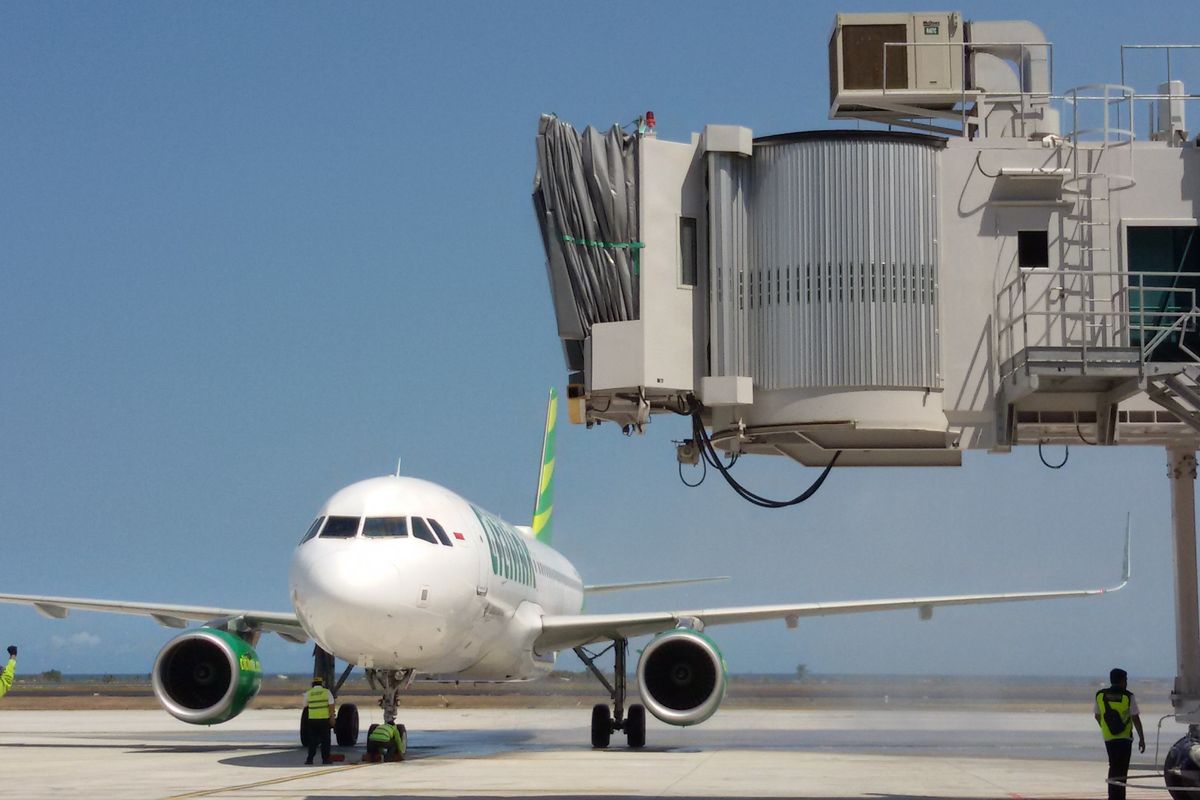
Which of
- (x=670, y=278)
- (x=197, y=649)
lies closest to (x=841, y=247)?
(x=670, y=278)

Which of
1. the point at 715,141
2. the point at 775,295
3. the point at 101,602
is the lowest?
the point at 101,602

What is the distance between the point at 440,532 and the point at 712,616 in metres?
6.11

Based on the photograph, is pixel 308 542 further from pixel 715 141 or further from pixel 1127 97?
pixel 1127 97

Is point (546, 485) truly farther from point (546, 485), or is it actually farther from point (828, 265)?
point (828, 265)

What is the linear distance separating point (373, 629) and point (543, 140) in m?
7.58

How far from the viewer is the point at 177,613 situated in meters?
22.7

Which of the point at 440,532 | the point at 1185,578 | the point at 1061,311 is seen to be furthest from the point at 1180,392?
the point at 440,532

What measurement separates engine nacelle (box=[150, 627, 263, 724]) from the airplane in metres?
0.02

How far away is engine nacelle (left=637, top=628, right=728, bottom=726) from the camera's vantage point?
62.9 ft

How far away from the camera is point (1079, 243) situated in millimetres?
10297

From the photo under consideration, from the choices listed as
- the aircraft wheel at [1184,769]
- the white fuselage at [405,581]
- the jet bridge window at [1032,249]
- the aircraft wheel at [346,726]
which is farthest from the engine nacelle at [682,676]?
the jet bridge window at [1032,249]

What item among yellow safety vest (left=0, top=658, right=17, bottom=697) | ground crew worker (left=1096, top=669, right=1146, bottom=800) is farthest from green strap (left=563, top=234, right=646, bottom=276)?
yellow safety vest (left=0, top=658, right=17, bottom=697)

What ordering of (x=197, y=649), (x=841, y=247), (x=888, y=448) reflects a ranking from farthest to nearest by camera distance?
(x=197, y=649)
(x=888, y=448)
(x=841, y=247)

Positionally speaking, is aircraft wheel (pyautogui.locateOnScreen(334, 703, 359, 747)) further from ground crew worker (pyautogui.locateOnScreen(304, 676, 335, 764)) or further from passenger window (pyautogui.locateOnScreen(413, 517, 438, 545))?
passenger window (pyautogui.locateOnScreen(413, 517, 438, 545))
